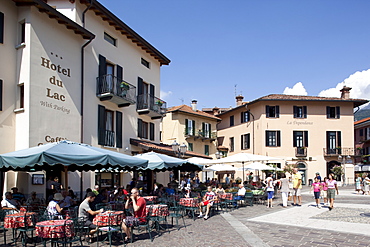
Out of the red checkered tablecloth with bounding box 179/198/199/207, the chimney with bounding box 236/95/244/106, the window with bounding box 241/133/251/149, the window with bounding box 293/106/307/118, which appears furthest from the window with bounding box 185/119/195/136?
the red checkered tablecloth with bounding box 179/198/199/207

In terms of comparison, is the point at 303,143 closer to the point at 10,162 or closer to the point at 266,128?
the point at 266,128

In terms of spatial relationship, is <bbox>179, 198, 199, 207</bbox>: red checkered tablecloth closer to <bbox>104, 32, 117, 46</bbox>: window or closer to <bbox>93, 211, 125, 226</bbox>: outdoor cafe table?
<bbox>93, 211, 125, 226</bbox>: outdoor cafe table

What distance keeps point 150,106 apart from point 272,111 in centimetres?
2065

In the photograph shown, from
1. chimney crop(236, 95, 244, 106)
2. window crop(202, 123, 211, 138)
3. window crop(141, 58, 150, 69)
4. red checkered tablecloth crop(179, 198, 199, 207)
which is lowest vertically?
red checkered tablecloth crop(179, 198, 199, 207)

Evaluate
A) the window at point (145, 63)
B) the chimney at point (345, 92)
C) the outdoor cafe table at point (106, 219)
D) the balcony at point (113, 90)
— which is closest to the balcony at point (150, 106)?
the balcony at point (113, 90)

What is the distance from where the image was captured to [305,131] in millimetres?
39938

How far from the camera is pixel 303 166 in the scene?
39.7 m

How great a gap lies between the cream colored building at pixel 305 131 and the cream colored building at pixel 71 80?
18807 mm

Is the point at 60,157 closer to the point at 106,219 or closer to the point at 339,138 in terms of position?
the point at 106,219

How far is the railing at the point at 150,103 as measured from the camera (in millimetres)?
22812

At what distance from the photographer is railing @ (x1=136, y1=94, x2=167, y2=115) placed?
74.8 feet

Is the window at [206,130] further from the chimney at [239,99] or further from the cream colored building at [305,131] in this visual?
the chimney at [239,99]

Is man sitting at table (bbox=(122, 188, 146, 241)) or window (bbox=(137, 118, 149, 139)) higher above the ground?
window (bbox=(137, 118, 149, 139))

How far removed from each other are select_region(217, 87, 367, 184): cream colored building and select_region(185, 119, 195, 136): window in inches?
270
